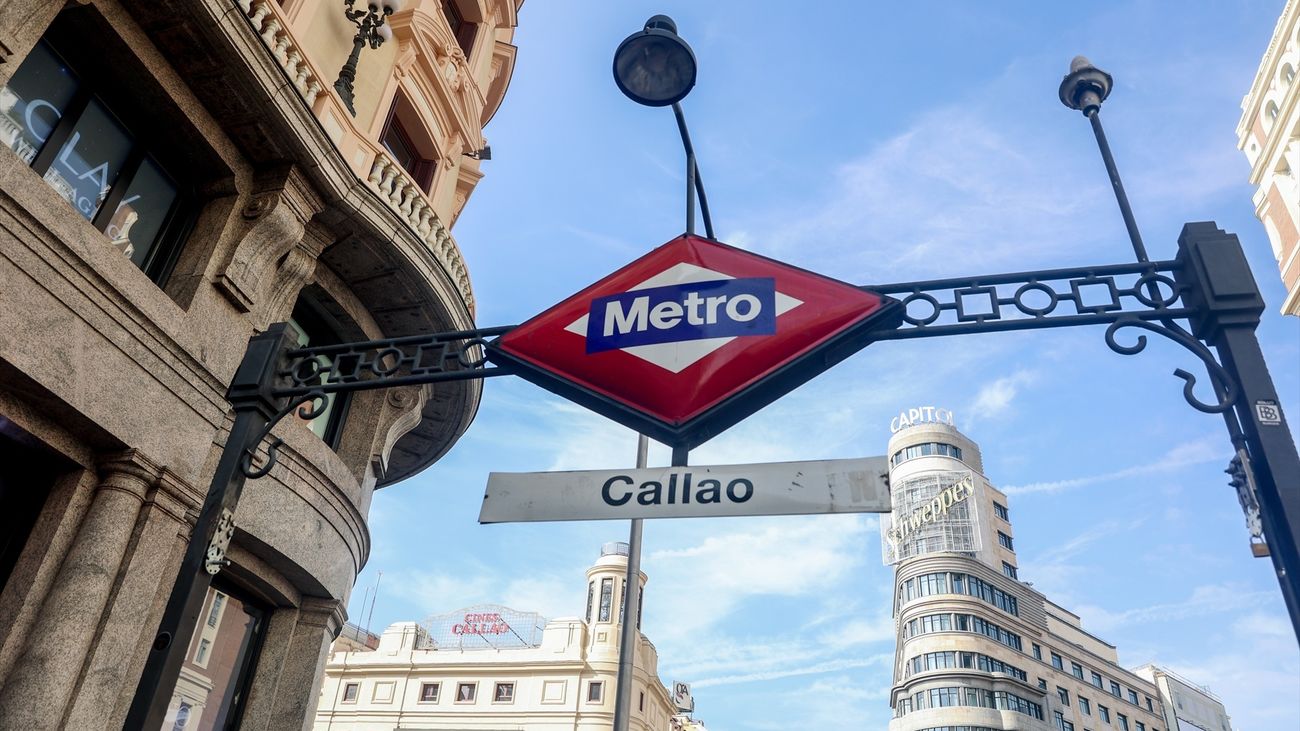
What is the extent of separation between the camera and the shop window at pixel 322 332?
10555mm

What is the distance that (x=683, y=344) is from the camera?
5395 millimetres

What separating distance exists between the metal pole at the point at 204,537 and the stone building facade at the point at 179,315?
76.0 inches

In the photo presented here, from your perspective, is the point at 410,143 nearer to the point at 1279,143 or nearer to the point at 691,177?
the point at 691,177

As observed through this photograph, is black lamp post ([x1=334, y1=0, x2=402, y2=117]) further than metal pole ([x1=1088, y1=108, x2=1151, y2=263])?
Yes

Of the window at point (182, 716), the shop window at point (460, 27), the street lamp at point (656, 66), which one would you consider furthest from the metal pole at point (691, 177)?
the shop window at point (460, 27)

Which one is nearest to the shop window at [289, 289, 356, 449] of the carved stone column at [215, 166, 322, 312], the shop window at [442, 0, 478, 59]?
the carved stone column at [215, 166, 322, 312]

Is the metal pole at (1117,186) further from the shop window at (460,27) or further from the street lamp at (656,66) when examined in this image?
the shop window at (460,27)

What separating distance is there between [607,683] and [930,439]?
43.9 meters

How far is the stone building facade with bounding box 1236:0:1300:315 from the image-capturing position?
38.6 metres

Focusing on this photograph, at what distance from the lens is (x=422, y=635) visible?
6025 centimetres

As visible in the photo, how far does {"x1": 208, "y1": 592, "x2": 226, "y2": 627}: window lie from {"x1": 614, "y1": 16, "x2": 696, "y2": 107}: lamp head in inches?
266

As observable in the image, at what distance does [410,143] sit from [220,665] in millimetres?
8316

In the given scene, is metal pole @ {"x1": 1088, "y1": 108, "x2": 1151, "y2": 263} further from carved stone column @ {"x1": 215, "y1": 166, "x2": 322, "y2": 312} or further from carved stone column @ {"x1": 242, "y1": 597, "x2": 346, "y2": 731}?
carved stone column @ {"x1": 242, "y1": 597, "x2": 346, "y2": 731}

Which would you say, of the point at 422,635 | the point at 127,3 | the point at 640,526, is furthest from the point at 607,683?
the point at 127,3
